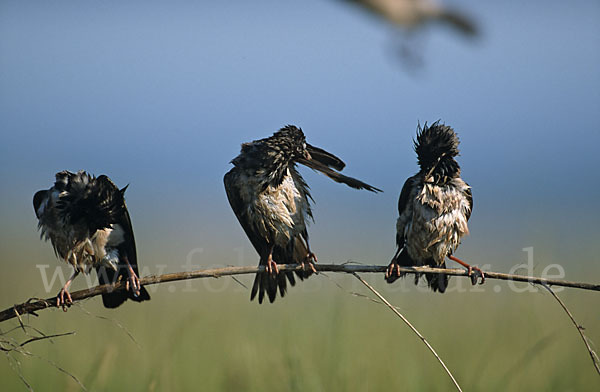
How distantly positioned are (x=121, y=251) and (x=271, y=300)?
1200 mm

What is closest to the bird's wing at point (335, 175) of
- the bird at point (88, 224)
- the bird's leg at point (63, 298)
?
the bird at point (88, 224)

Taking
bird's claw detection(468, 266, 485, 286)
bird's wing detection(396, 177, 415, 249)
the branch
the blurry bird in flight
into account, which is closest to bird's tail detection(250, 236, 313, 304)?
bird's wing detection(396, 177, 415, 249)

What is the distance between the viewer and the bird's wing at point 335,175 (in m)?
3.74

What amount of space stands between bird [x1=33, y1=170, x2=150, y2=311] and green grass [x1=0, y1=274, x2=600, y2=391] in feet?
1.51

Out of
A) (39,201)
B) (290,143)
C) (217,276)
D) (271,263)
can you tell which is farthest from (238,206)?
(217,276)

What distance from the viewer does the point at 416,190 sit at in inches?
184

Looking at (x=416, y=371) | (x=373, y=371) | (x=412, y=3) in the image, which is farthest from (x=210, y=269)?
(x=373, y=371)

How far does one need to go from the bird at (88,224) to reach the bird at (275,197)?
0.89 m

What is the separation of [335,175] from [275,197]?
2.60ft

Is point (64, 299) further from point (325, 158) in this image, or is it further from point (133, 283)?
point (325, 158)

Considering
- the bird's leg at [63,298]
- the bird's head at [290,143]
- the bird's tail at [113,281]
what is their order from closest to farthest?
1. the bird's leg at [63,298]
2. the bird's head at [290,143]
3. the bird's tail at [113,281]

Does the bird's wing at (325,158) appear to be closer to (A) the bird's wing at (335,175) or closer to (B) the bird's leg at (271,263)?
(A) the bird's wing at (335,175)

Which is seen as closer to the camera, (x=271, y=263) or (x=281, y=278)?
(x=271, y=263)

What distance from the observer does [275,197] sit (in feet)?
15.6
